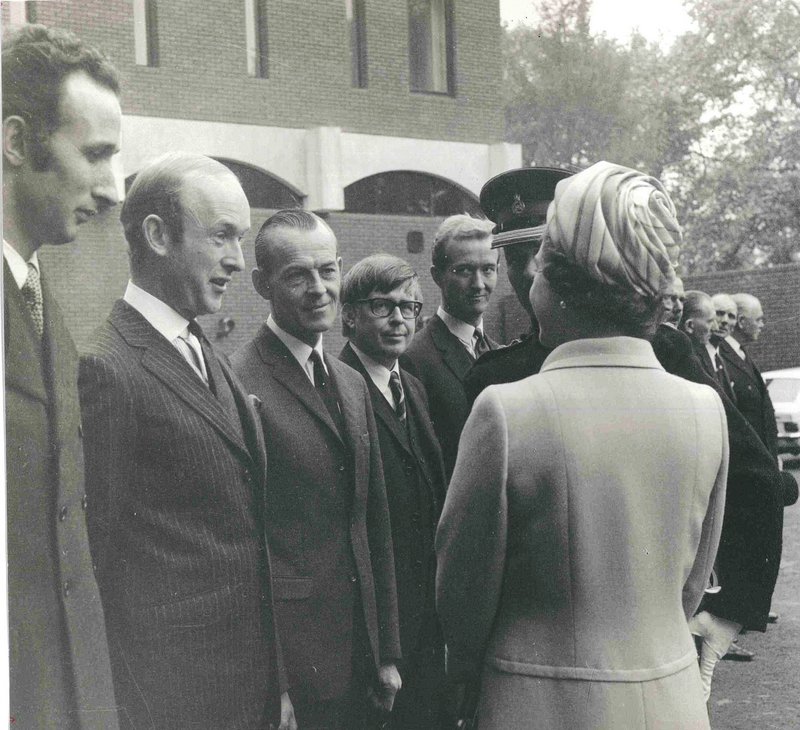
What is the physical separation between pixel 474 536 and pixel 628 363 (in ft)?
1.41

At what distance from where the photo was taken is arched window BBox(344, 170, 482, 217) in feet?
8.70

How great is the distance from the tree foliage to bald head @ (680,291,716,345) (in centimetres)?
10

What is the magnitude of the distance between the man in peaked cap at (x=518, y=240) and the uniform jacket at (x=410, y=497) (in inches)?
7.9

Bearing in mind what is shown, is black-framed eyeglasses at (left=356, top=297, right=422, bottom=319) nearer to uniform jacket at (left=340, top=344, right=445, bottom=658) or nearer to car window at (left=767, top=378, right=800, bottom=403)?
uniform jacket at (left=340, top=344, right=445, bottom=658)

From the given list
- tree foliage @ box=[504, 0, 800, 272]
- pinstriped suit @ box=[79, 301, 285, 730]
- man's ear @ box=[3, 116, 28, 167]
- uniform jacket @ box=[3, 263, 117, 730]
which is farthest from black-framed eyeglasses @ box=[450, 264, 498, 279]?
man's ear @ box=[3, 116, 28, 167]

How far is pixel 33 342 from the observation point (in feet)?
7.79

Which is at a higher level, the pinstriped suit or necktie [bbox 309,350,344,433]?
necktie [bbox 309,350,344,433]

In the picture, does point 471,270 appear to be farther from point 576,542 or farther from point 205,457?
point 576,542

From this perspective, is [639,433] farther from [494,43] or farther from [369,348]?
[494,43]

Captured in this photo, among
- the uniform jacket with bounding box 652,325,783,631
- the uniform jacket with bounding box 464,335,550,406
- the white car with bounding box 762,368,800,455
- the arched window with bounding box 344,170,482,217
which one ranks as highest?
the arched window with bounding box 344,170,482,217

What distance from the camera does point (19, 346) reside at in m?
2.39

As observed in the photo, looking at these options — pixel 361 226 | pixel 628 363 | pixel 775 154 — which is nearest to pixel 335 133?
pixel 361 226

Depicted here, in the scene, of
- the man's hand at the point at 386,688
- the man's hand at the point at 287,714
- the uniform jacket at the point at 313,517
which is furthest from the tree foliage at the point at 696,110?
the man's hand at the point at 287,714

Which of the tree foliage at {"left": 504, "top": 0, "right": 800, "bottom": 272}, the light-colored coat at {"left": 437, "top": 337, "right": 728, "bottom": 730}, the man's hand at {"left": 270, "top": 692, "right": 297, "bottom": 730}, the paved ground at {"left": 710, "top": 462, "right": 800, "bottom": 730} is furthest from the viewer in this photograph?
the paved ground at {"left": 710, "top": 462, "right": 800, "bottom": 730}
